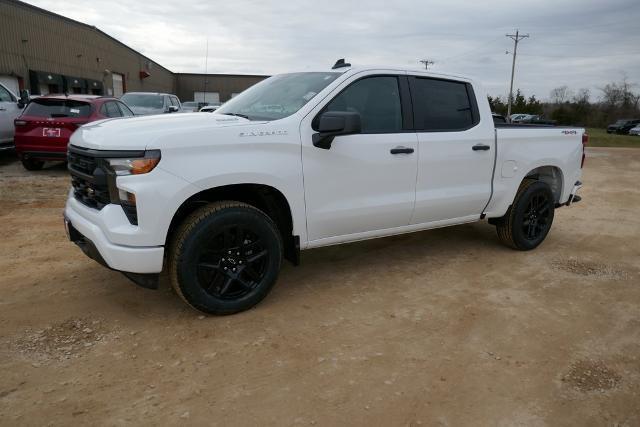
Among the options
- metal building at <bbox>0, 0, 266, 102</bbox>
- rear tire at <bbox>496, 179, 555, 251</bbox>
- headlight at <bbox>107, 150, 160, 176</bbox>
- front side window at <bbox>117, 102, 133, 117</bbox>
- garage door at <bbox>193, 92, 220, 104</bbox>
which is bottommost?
rear tire at <bbox>496, 179, 555, 251</bbox>

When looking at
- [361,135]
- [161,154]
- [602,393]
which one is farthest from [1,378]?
[602,393]

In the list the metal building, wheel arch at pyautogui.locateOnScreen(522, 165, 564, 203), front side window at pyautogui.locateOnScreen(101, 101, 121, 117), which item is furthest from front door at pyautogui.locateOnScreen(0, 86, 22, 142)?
the metal building

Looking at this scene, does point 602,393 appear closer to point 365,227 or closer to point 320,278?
point 365,227

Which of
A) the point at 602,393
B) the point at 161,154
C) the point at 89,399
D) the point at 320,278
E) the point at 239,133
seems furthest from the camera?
the point at 320,278

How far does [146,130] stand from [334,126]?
1.30 m

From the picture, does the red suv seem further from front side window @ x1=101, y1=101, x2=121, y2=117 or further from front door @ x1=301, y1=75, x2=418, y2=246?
front door @ x1=301, y1=75, x2=418, y2=246

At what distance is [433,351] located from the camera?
132 inches

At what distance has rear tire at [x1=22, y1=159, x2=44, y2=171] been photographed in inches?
384

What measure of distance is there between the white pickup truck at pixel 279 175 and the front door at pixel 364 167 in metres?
0.01

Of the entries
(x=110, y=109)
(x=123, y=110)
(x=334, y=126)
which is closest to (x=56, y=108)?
(x=110, y=109)

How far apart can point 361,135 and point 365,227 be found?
786 mm

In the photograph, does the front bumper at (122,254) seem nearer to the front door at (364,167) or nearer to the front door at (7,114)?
the front door at (364,167)

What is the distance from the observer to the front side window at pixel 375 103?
13.6 feet

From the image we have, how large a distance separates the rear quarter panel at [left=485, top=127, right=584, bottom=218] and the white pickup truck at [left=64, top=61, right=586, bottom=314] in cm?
2
